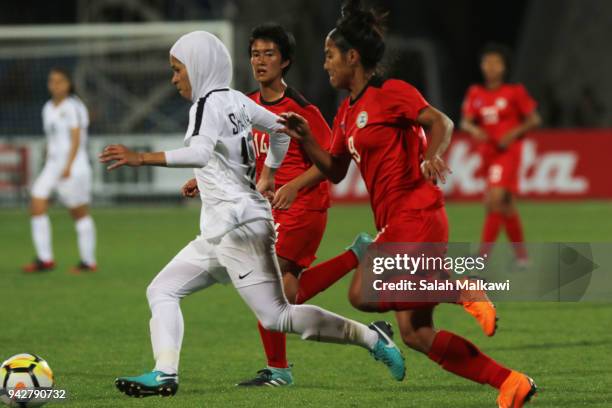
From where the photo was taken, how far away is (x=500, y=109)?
528 inches

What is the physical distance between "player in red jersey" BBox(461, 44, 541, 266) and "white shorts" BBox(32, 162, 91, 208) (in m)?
4.28

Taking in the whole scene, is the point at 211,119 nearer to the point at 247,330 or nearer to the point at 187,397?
the point at 187,397

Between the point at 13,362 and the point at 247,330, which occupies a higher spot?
the point at 13,362

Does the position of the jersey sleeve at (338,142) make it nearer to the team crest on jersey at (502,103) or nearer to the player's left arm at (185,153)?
the player's left arm at (185,153)

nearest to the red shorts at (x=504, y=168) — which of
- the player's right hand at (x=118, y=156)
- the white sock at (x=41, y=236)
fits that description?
the white sock at (x=41, y=236)

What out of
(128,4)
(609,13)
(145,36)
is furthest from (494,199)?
(609,13)

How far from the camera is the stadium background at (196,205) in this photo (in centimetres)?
741

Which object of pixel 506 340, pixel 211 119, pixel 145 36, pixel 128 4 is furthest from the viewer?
pixel 128 4

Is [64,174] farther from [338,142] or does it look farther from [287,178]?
[338,142]

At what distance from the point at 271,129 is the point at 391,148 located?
79 cm

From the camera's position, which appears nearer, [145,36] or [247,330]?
[247,330]

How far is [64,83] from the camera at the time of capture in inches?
546

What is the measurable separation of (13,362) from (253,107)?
1.76 metres

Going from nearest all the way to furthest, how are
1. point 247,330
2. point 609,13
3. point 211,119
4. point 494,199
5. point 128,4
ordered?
point 211,119 → point 247,330 → point 494,199 → point 128,4 → point 609,13
